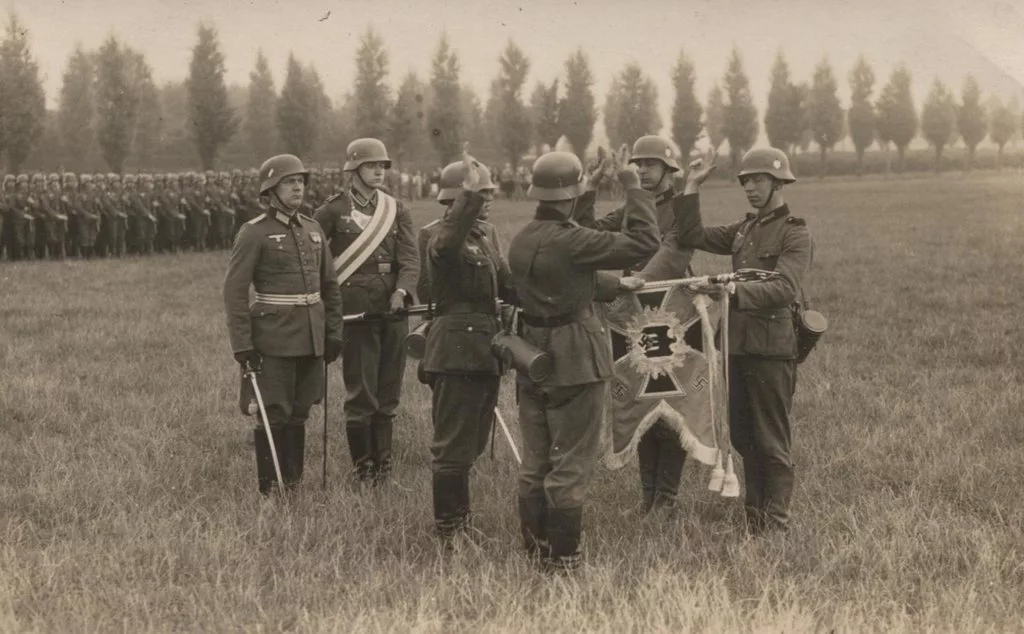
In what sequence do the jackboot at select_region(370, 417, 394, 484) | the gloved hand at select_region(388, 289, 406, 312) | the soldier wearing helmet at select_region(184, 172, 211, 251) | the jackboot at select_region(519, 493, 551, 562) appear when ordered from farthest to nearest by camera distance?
the soldier wearing helmet at select_region(184, 172, 211, 251) < the jackboot at select_region(370, 417, 394, 484) < the gloved hand at select_region(388, 289, 406, 312) < the jackboot at select_region(519, 493, 551, 562)

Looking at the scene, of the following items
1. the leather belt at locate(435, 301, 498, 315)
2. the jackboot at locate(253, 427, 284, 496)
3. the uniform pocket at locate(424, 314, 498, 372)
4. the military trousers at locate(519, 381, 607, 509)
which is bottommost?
the jackboot at locate(253, 427, 284, 496)

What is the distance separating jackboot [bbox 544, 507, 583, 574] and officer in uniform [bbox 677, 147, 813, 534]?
1.23 metres

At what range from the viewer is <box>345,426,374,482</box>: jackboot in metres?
7.12

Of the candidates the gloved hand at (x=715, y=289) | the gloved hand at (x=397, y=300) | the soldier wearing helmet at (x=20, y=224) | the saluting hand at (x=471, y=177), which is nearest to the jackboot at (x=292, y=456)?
the gloved hand at (x=397, y=300)

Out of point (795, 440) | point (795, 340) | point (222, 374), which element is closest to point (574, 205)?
point (795, 340)

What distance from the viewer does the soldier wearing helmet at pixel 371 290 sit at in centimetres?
714

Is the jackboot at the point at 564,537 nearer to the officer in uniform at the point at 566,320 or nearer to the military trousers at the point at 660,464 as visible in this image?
the officer in uniform at the point at 566,320

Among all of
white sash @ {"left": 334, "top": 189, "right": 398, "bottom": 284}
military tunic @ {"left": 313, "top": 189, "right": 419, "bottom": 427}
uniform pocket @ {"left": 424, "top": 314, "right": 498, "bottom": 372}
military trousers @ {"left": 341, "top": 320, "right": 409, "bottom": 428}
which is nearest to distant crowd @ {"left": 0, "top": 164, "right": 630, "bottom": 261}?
military tunic @ {"left": 313, "top": 189, "right": 419, "bottom": 427}

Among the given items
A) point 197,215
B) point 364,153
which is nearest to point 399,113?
point 197,215

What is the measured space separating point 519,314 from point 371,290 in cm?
217

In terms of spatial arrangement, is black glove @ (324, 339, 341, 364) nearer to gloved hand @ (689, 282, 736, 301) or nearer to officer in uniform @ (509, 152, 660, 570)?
officer in uniform @ (509, 152, 660, 570)

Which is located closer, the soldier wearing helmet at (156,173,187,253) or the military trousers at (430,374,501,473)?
the military trousers at (430,374,501,473)

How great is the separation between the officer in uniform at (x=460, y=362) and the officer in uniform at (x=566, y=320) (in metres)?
0.46

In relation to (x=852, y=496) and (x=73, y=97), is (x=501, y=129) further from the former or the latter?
(x=852, y=496)
